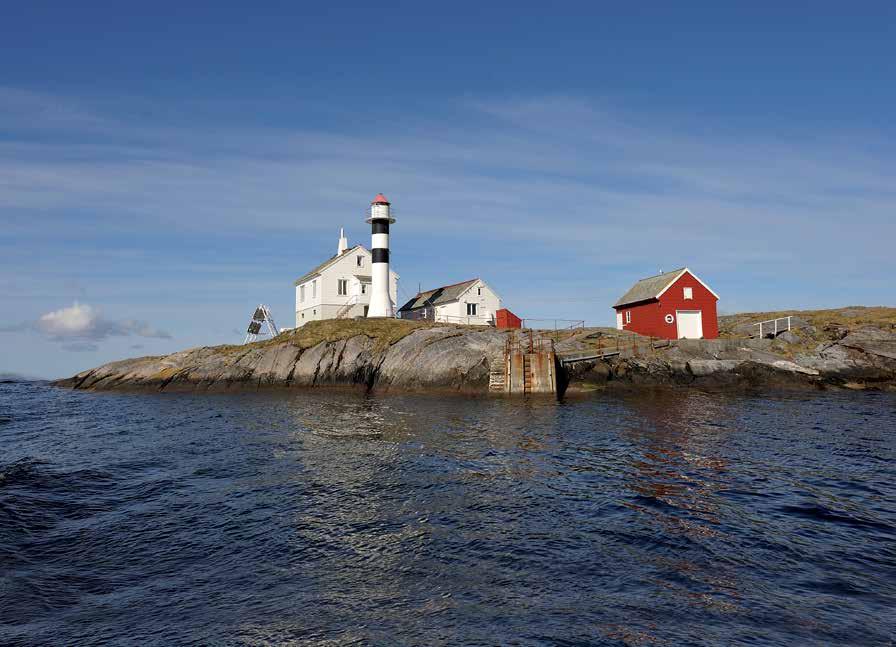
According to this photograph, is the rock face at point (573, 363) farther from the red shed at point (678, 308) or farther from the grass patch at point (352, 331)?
the red shed at point (678, 308)

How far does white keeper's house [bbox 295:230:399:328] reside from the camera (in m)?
58.4

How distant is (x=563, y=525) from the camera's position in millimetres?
12320

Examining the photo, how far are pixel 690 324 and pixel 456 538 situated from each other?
1646 inches

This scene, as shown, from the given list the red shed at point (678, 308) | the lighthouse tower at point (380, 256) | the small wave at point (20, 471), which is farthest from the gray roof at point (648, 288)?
the small wave at point (20, 471)

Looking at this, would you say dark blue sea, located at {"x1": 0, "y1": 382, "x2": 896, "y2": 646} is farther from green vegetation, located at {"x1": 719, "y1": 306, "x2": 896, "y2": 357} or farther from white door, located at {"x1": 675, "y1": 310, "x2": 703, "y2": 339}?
white door, located at {"x1": 675, "y1": 310, "x2": 703, "y2": 339}

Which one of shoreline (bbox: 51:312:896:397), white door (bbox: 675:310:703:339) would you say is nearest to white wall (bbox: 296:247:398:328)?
shoreline (bbox: 51:312:896:397)

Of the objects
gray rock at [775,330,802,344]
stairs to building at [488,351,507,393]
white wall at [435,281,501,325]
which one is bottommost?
stairs to building at [488,351,507,393]

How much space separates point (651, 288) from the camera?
49.5 metres

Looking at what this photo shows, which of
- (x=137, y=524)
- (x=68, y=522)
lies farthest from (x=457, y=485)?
(x=68, y=522)

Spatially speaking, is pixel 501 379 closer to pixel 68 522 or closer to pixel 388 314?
pixel 388 314

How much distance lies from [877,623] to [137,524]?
14.1 m

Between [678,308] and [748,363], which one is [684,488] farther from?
[678,308]

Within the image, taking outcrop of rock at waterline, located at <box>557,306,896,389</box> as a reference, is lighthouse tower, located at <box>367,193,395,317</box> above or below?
above

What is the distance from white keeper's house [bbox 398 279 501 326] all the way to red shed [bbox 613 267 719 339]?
15.1 meters
